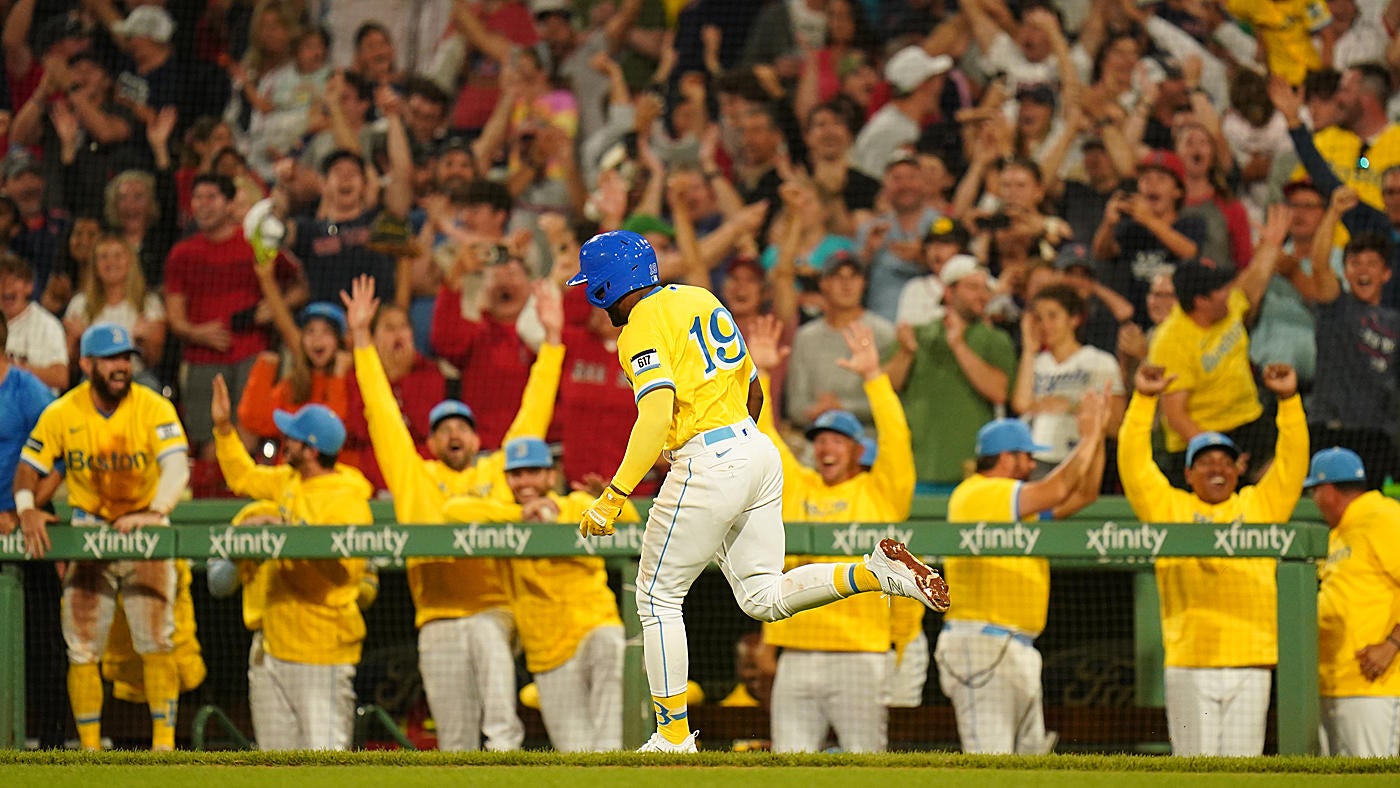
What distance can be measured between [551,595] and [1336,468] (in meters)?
3.78

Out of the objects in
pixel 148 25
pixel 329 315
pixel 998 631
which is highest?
pixel 148 25

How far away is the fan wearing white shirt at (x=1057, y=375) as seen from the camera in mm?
9258

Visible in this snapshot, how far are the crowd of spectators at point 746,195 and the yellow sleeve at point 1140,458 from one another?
4.46ft

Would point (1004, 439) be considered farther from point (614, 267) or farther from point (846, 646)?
point (614, 267)

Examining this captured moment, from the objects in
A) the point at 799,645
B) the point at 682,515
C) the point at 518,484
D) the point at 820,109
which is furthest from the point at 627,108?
the point at 682,515

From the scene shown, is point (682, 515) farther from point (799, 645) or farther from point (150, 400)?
point (150, 400)

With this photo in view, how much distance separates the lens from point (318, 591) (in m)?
8.12

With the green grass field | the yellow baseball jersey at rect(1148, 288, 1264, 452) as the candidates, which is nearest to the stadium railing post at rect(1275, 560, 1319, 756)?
the green grass field

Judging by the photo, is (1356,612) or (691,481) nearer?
(691,481)

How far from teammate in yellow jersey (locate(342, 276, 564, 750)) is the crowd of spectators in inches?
43.3

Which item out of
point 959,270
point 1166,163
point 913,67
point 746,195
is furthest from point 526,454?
point 913,67

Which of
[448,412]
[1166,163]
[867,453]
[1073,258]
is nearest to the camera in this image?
[448,412]

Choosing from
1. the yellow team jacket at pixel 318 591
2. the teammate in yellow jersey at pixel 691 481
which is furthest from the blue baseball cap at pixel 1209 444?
the yellow team jacket at pixel 318 591

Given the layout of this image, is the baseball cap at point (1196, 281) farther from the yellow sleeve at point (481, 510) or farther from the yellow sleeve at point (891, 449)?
the yellow sleeve at point (481, 510)
